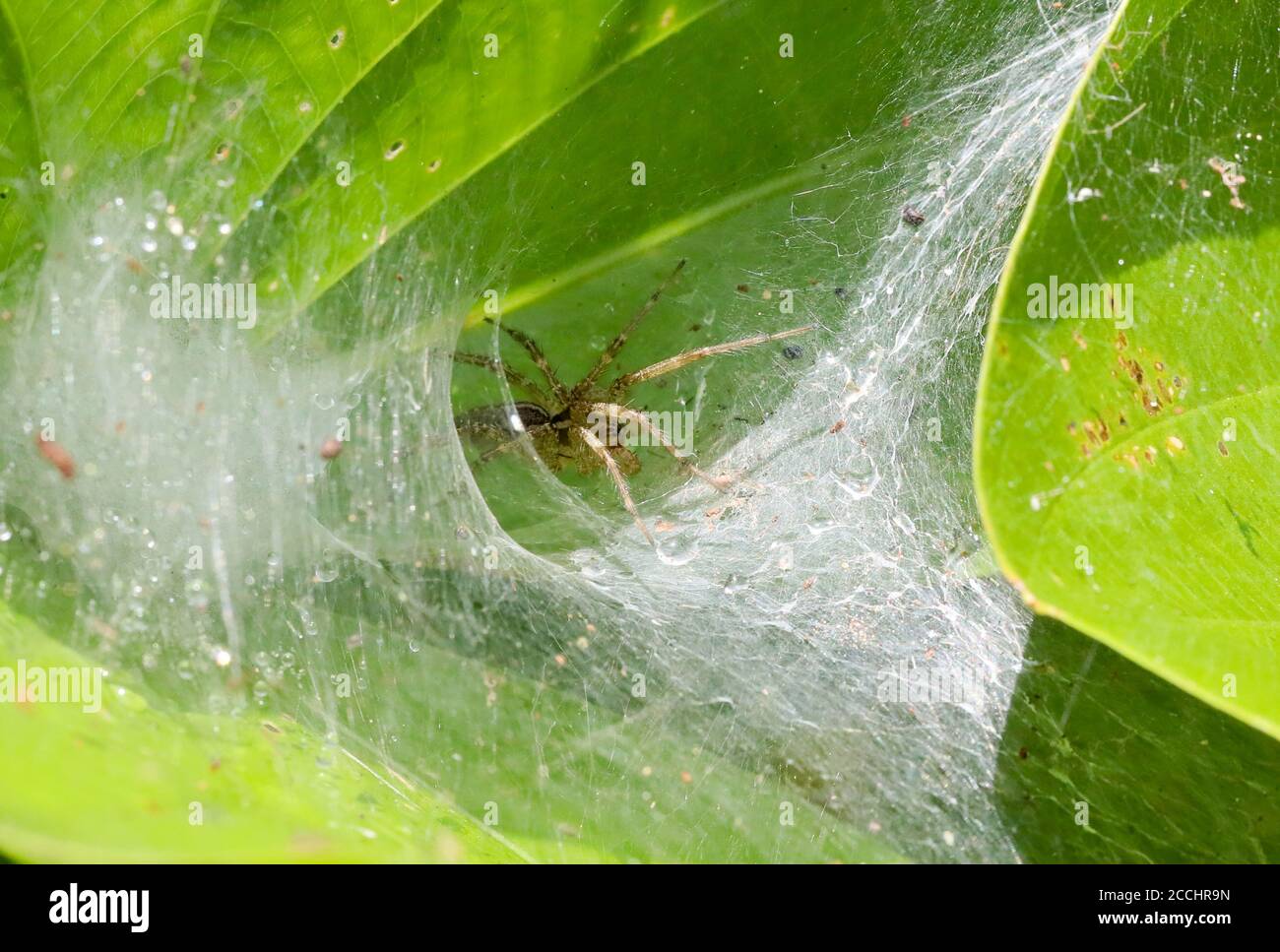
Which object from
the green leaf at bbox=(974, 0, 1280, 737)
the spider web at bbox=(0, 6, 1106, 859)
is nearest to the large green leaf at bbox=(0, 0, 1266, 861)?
the spider web at bbox=(0, 6, 1106, 859)

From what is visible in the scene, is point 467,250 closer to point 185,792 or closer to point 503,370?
point 503,370

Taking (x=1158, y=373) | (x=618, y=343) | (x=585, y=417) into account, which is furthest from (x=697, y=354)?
(x=1158, y=373)

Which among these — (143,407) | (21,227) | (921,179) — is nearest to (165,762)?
(143,407)

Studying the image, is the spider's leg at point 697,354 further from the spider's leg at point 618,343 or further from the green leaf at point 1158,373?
the green leaf at point 1158,373

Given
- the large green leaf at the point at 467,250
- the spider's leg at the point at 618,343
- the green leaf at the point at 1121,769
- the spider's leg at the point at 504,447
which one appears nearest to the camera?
the large green leaf at the point at 467,250

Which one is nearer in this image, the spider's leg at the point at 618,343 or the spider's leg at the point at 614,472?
the spider's leg at the point at 618,343

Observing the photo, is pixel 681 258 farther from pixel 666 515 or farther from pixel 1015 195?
pixel 1015 195

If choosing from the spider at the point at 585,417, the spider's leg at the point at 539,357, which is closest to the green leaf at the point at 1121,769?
Result: the spider at the point at 585,417
